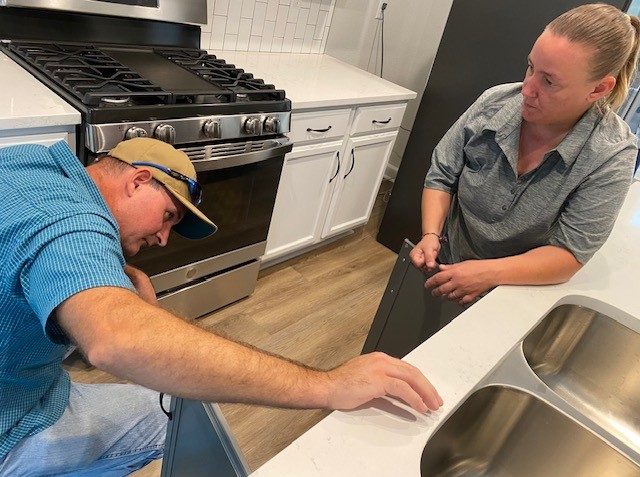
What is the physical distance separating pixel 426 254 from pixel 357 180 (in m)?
1.44

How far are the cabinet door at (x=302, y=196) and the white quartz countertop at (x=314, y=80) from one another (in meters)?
0.23

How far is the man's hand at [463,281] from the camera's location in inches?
45.3

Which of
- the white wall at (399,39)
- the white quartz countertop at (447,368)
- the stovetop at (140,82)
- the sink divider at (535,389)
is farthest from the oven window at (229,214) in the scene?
the white wall at (399,39)

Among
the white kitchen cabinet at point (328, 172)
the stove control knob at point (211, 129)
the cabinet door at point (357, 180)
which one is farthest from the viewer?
the cabinet door at point (357, 180)

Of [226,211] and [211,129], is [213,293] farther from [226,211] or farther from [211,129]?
[211,129]

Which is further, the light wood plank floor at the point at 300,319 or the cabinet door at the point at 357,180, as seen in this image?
the cabinet door at the point at 357,180

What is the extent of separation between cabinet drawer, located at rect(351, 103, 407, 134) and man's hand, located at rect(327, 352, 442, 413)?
1802 millimetres

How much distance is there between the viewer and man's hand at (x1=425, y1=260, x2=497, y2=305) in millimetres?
1150

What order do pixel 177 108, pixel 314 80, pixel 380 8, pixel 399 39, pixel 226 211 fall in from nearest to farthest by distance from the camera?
1. pixel 177 108
2. pixel 226 211
3. pixel 314 80
4. pixel 380 8
5. pixel 399 39

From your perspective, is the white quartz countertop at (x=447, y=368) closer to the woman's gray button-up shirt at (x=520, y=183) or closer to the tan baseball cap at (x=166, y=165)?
the woman's gray button-up shirt at (x=520, y=183)

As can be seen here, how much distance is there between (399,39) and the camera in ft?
11.5

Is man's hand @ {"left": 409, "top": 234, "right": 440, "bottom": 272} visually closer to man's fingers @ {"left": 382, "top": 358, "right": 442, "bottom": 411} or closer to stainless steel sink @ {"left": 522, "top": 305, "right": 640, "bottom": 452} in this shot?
stainless steel sink @ {"left": 522, "top": 305, "right": 640, "bottom": 452}

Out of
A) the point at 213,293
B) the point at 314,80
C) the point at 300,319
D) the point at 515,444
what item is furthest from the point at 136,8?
the point at 515,444

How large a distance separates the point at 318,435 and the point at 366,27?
3162 mm
